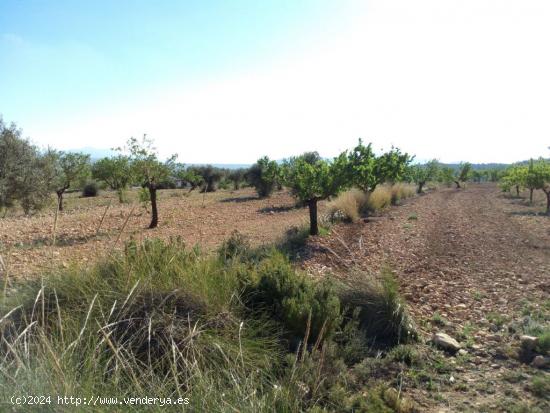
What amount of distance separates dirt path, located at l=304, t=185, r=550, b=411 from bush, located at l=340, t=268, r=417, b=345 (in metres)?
0.36

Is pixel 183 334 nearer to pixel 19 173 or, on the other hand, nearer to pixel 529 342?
pixel 529 342

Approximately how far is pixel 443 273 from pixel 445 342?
9.82 ft

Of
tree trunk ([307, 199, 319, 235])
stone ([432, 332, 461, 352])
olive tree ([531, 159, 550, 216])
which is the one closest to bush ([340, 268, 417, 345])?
Answer: stone ([432, 332, 461, 352])

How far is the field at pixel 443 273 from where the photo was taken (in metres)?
3.36

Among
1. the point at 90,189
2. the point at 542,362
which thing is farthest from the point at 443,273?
the point at 90,189

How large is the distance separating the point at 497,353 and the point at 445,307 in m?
1.30

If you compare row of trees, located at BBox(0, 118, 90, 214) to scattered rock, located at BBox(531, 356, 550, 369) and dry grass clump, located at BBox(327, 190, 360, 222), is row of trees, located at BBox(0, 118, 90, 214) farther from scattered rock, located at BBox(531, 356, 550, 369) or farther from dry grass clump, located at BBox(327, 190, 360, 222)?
scattered rock, located at BBox(531, 356, 550, 369)

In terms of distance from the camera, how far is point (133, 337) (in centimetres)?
317

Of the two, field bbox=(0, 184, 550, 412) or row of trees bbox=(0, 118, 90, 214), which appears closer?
field bbox=(0, 184, 550, 412)

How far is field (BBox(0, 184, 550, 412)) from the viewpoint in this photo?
Answer: 11.0ft

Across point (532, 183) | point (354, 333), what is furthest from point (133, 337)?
point (532, 183)

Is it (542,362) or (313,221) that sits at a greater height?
(313,221)

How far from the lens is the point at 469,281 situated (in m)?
6.37

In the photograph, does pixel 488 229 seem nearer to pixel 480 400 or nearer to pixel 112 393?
pixel 480 400
